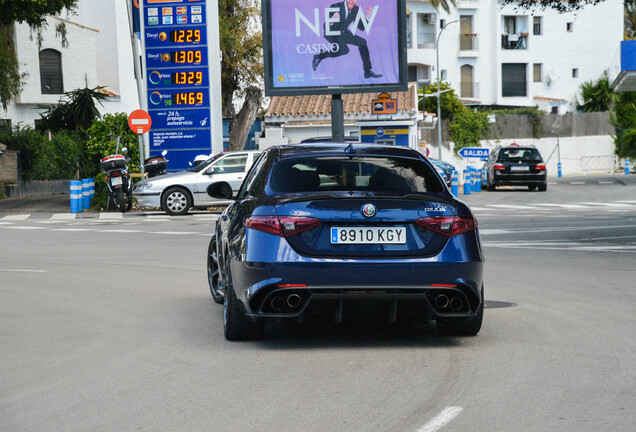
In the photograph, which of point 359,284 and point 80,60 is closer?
point 359,284

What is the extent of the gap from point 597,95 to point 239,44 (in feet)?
110

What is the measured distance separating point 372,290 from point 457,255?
24.2 inches

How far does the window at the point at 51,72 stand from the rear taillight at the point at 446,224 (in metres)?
46.6

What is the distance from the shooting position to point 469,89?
7175 cm

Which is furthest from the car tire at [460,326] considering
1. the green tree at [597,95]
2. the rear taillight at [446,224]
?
the green tree at [597,95]

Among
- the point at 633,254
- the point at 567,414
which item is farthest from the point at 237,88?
the point at 567,414

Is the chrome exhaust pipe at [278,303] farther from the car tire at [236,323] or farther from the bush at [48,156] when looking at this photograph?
the bush at [48,156]

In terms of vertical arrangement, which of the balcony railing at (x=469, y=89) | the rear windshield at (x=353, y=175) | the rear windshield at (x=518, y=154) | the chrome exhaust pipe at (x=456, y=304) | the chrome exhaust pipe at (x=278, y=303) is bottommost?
the rear windshield at (x=518, y=154)

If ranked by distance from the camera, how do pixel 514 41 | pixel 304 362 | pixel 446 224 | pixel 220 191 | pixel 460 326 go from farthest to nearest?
pixel 514 41, pixel 220 191, pixel 460 326, pixel 446 224, pixel 304 362

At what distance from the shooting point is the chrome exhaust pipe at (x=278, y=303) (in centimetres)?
693

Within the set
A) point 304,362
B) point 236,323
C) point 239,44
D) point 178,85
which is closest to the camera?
point 304,362

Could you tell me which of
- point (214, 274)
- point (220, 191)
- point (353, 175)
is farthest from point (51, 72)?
point (353, 175)

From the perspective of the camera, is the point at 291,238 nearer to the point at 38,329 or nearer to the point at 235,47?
the point at 38,329

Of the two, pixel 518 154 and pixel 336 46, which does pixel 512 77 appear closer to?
pixel 518 154
